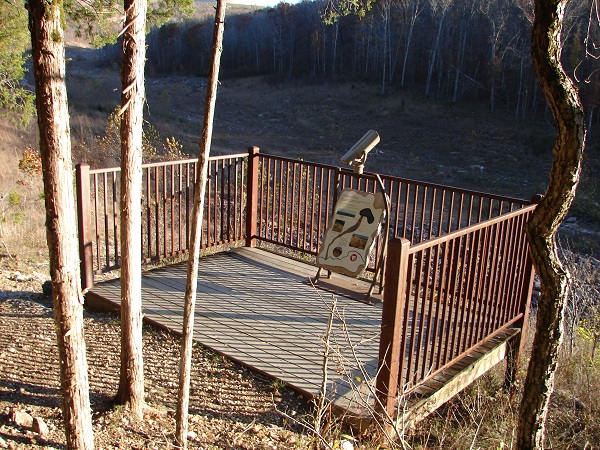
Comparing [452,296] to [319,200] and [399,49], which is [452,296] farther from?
[399,49]

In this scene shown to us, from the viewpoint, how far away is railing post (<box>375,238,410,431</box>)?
146 inches

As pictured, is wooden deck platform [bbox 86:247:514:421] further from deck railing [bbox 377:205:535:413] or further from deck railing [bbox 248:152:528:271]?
deck railing [bbox 248:152:528:271]

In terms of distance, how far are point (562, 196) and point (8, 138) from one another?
16.9 metres

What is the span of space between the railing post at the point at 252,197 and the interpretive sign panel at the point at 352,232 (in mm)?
1691

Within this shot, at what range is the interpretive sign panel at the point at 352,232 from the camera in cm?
573

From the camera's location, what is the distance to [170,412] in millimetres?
4121

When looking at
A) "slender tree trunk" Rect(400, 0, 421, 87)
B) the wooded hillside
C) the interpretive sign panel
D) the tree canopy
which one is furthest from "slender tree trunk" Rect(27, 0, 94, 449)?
"slender tree trunk" Rect(400, 0, 421, 87)

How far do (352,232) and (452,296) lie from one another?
5.08 ft

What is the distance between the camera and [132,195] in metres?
3.79

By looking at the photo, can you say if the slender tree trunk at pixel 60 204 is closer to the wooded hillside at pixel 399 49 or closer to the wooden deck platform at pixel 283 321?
the wooden deck platform at pixel 283 321

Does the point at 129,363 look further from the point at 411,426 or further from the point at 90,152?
the point at 90,152

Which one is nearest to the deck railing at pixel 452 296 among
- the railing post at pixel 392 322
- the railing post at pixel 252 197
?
the railing post at pixel 392 322

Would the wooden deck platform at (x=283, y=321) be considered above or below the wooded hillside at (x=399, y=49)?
below

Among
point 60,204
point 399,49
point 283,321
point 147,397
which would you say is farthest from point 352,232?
point 399,49
